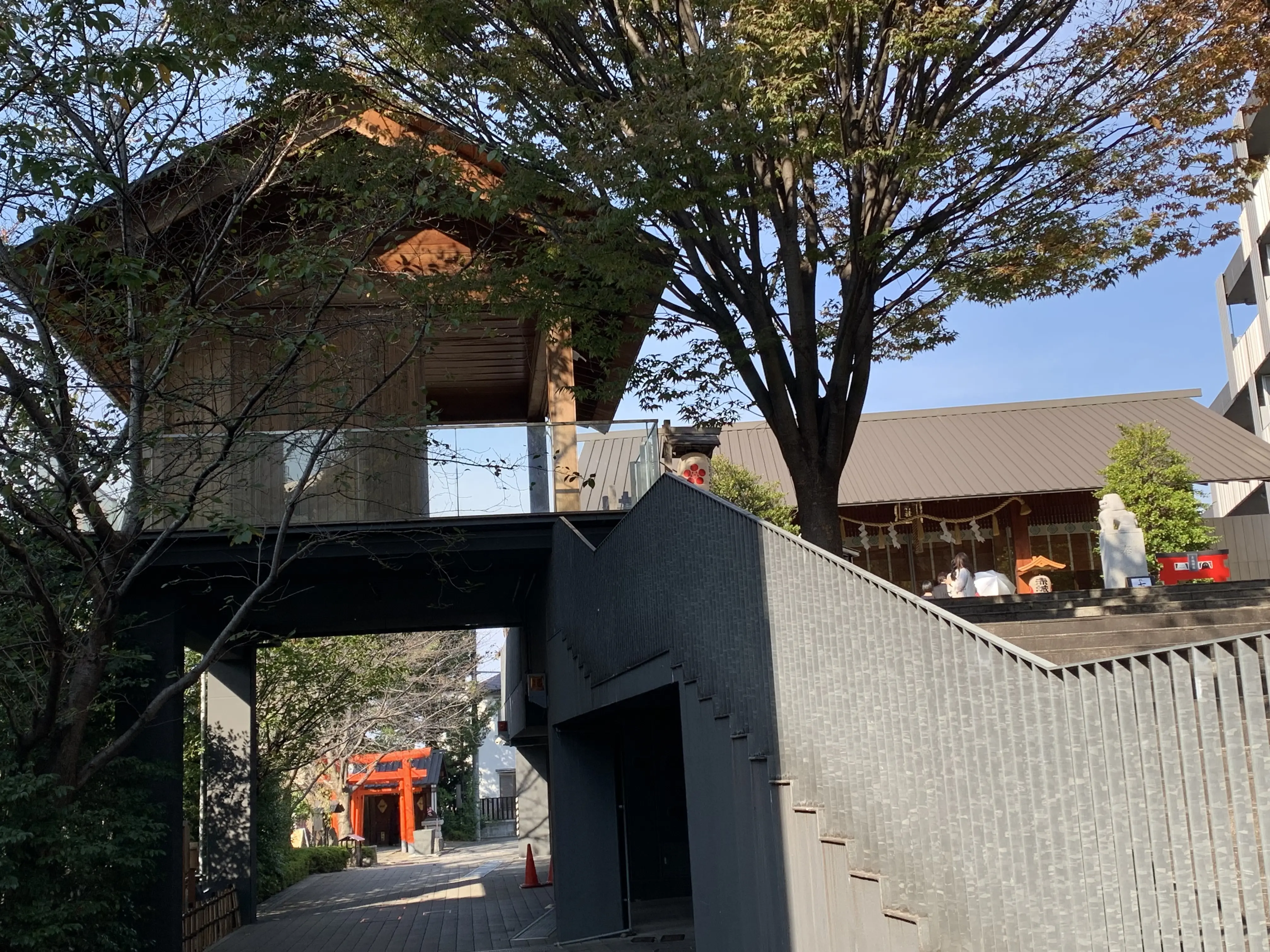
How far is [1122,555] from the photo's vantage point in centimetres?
1602

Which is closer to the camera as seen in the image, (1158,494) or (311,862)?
(1158,494)

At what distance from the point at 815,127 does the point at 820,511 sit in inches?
139

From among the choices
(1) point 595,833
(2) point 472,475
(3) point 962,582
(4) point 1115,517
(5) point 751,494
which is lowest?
(1) point 595,833

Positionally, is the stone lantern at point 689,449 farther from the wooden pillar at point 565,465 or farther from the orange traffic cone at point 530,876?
the orange traffic cone at point 530,876

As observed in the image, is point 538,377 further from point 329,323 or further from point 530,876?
point 530,876

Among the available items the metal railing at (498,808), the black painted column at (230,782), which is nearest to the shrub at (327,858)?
the black painted column at (230,782)

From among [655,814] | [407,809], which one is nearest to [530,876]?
[655,814]

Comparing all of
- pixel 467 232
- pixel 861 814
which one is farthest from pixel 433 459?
pixel 861 814

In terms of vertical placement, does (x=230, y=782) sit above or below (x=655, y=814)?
above

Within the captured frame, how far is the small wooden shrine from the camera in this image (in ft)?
127

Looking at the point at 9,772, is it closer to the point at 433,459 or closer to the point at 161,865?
the point at 161,865

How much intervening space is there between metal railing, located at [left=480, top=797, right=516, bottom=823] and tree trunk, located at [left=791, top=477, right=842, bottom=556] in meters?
41.1

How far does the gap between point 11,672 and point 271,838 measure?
12234mm

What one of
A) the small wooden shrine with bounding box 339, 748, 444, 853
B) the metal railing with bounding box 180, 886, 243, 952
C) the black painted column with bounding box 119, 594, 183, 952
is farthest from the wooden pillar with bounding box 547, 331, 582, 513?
the small wooden shrine with bounding box 339, 748, 444, 853
